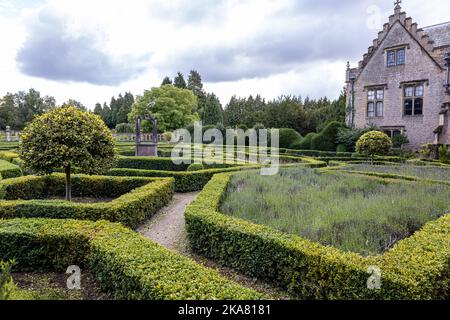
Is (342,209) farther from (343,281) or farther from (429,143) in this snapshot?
(429,143)

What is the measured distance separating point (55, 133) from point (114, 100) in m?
70.9

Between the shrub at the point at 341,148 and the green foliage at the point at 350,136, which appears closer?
the green foliage at the point at 350,136

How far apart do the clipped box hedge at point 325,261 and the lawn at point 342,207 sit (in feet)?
2.22

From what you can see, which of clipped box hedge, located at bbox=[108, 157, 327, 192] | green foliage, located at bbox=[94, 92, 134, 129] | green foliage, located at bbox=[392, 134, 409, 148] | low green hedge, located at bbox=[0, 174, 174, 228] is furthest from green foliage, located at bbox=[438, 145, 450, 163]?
green foliage, located at bbox=[94, 92, 134, 129]

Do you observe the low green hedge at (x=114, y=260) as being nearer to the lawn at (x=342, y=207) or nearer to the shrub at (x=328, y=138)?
the lawn at (x=342, y=207)

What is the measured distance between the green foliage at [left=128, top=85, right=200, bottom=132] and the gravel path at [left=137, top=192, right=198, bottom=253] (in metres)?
35.0

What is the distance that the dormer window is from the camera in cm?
2195

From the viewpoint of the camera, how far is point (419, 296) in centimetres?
304

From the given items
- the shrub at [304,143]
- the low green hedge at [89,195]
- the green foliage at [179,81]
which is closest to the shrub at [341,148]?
the shrub at [304,143]

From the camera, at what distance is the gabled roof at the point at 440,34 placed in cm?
2041

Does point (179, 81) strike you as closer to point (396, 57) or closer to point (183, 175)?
point (396, 57)

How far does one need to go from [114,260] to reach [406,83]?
24.4 m

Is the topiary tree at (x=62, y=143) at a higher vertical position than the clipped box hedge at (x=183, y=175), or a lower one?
higher

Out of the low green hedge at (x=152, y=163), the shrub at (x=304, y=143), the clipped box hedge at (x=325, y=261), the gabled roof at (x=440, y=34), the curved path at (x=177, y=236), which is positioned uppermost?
the gabled roof at (x=440, y=34)
